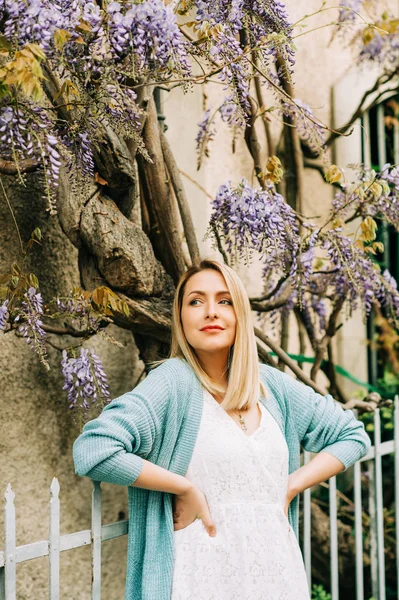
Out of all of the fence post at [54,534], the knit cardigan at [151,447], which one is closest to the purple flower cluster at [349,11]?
the knit cardigan at [151,447]

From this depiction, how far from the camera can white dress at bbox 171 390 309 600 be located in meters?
2.15

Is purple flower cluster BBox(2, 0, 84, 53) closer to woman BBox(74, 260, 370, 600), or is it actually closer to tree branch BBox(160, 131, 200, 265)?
woman BBox(74, 260, 370, 600)

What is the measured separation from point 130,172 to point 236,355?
839 millimetres

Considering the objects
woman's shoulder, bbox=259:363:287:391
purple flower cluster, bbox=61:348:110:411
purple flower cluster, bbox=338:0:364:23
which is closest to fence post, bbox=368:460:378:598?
woman's shoulder, bbox=259:363:287:391

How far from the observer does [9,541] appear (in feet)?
6.54

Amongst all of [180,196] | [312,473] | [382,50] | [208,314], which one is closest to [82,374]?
[208,314]

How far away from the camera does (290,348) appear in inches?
171

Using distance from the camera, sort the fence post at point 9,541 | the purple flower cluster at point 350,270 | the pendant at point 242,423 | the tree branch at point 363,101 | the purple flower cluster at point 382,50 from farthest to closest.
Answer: the purple flower cluster at point 382,50 < the tree branch at point 363,101 < the purple flower cluster at point 350,270 < the pendant at point 242,423 < the fence post at point 9,541

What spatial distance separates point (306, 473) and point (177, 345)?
0.61 meters

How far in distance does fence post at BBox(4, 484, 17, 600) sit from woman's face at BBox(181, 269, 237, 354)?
29.4 inches

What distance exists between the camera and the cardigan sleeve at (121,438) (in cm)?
202

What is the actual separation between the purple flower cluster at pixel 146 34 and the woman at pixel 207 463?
675mm

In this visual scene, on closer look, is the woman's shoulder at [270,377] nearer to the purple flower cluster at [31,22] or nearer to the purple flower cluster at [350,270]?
the purple flower cluster at [350,270]

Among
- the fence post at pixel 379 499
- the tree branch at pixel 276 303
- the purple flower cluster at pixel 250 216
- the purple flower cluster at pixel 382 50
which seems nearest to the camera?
the purple flower cluster at pixel 250 216
